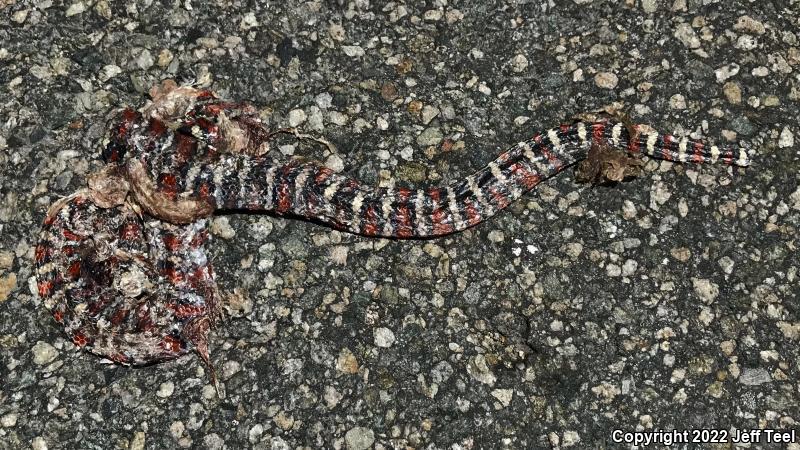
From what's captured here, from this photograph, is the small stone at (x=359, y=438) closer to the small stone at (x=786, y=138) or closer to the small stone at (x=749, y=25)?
the small stone at (x=786, y=138)

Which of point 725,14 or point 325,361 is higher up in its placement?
point 725,14

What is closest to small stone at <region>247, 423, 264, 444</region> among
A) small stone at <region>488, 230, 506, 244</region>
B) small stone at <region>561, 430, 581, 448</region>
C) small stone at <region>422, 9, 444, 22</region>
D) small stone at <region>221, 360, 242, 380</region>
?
small stone at <region>221, 360, 242, 380</region>

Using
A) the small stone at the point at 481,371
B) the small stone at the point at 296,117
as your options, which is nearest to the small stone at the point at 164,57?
the small stone at the point at 296,117

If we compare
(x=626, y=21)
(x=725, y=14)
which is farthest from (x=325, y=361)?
(x=725, y=14)

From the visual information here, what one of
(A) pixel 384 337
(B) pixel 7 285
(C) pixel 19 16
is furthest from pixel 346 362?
(C) pixel 19 16

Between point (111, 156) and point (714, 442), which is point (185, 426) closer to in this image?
point (111, 156)

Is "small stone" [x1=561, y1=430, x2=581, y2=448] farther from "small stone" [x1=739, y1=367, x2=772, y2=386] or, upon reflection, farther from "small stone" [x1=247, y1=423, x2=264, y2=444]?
"small stone" [x1=247, y1=423, x2=264, y2=444]

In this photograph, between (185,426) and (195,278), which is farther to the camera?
(195,278)
